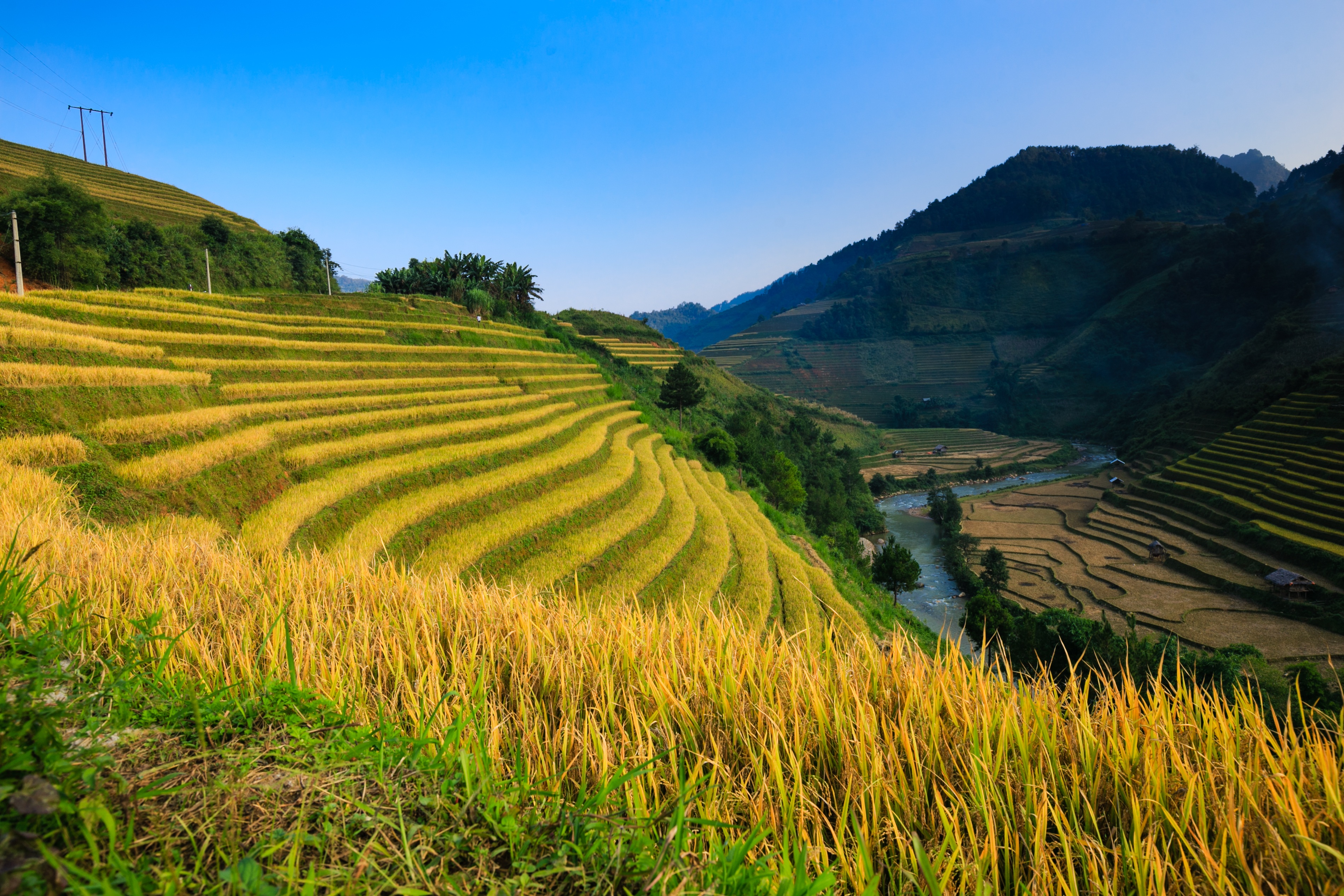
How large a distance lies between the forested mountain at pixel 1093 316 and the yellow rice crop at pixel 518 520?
5396cm

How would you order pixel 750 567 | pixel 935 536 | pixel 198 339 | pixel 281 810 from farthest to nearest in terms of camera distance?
pixel 935 536, pixel 198 339, pixel 750 567, pixel 281 810

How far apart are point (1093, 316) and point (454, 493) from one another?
119 m

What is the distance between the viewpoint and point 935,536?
1527 inches

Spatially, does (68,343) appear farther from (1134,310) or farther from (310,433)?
(1134,310)

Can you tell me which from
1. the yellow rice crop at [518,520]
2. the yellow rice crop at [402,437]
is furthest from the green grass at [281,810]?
the yellow rice crop at [402,437]

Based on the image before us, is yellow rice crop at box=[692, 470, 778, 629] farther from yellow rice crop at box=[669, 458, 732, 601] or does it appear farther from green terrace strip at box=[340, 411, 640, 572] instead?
green terrace strip at box=[340, 411, 640, 572]

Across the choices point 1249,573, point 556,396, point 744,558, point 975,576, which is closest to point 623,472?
point 744,558

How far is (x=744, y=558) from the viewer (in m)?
12.2

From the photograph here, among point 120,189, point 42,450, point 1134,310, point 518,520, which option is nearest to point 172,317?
point 42,450

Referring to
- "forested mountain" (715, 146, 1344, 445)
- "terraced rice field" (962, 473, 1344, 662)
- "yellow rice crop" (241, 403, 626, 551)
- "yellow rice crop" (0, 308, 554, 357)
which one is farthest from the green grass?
"forested mountain" (715, 146, 1344, 445)

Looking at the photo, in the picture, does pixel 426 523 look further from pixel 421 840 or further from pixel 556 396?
pixel 556 396

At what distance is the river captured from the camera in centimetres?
2602

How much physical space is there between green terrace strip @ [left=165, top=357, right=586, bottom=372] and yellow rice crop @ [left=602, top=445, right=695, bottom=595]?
335 inches

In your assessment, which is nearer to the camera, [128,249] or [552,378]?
[552,378]
